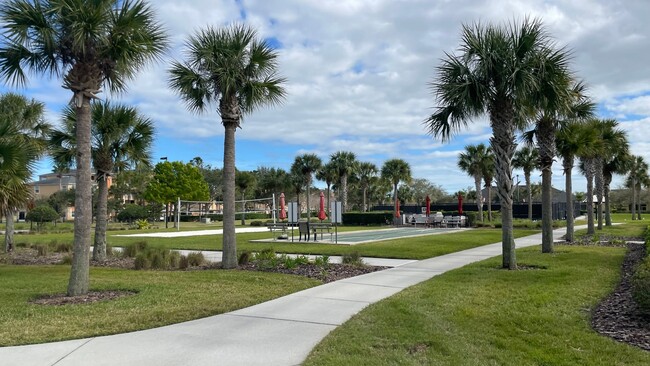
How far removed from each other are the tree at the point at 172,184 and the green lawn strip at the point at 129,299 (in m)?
41.5

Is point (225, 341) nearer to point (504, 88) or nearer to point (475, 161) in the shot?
point (504, 88)

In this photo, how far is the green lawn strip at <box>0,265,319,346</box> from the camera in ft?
21.1

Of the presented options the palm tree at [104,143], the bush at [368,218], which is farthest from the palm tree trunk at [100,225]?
the bush at [368,218]

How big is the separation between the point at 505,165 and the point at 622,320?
5908 millimetres

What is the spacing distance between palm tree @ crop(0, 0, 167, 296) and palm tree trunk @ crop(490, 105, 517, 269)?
829cm

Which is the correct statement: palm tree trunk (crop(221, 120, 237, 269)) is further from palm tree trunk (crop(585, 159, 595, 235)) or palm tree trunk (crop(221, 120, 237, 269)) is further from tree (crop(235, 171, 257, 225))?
tree (crop(235, 171, 257, 225))

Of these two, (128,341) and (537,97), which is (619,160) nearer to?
(537,97)

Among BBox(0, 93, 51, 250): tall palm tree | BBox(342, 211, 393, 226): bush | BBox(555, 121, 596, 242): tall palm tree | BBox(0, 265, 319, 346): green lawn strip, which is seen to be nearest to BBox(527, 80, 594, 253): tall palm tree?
BBox(555, 121, 596, 242): tall palm tree

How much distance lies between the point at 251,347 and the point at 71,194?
74.5 m

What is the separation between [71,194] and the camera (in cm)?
7088

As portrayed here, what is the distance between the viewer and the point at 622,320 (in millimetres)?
6652

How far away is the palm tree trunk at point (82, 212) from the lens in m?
8.74

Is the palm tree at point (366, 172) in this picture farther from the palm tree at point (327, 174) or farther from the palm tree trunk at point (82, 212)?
the palm tree trunk at point (82, 212)

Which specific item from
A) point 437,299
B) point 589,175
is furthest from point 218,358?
point 589,175
